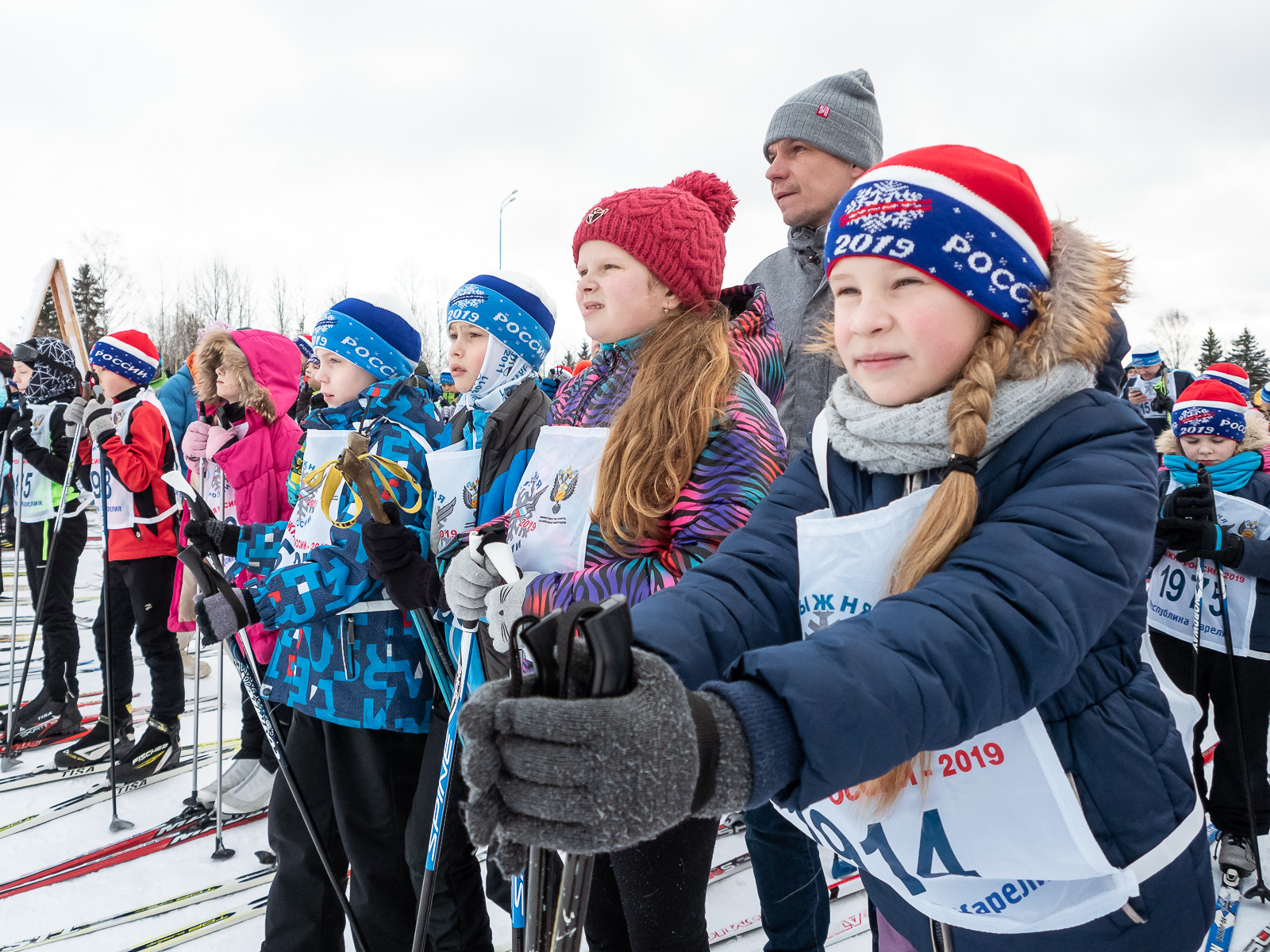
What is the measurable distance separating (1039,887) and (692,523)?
0.90 m

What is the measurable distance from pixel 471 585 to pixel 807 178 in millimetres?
1838

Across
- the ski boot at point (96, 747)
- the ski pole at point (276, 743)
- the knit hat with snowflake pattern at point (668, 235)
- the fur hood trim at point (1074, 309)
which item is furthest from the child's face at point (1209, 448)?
the ski boot at point (96, 747)

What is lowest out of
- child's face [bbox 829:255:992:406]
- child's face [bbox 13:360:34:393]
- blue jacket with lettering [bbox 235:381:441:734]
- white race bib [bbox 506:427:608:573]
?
blue jacket with lettering [bbox 235:381:441:734]

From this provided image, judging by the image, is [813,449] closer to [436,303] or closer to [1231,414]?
[1231,414]

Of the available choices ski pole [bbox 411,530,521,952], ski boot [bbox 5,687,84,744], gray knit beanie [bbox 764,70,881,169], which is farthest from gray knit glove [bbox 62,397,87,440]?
gray knit beanie [bbox 764,70,881,169]

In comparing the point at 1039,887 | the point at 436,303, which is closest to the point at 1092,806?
the point at 1039,887

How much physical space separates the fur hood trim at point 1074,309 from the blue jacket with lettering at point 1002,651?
7 centimetres

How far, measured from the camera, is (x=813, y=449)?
136 centimetres

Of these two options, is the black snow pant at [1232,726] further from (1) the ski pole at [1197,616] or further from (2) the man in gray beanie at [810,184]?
(2) the man in gray beanie at [810,184]

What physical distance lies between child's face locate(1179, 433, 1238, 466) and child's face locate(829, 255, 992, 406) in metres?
3.75

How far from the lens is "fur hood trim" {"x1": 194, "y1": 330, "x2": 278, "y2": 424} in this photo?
3.99 metres

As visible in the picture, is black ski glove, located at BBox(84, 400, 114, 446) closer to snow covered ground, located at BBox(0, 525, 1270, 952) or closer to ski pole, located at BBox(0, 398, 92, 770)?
ski pole, located at BBox(0, 398, 92, 770)

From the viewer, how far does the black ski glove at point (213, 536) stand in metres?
2.77

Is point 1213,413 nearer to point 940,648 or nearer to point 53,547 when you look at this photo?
point 940,648
